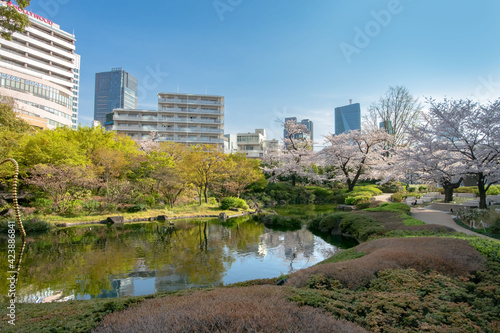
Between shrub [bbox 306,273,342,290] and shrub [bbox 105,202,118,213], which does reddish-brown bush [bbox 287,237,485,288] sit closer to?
shrub [bbox 306,273,342,290]

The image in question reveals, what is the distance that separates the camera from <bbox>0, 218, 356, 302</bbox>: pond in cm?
662

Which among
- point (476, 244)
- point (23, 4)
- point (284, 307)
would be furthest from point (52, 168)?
point (476, 244)

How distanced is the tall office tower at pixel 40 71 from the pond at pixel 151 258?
30.1 metres

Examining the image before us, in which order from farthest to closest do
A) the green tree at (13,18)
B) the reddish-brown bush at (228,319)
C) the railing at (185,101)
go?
the railing at (185,101), the green tree at (13,18), the reddish-brown bush at (228,319)

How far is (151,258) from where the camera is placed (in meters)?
8.98

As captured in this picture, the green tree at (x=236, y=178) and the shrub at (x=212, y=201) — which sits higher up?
the green tree at (x=236, y=178)

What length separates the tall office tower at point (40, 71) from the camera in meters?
39.1

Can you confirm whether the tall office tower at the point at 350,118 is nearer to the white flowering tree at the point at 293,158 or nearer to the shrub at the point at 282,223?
the white flowering tree at the point at 293,158

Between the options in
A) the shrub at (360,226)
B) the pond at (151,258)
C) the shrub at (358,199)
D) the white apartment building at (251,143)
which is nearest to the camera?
the pond at (151,258)

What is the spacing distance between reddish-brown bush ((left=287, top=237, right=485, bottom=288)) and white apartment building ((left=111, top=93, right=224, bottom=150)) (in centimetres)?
4704

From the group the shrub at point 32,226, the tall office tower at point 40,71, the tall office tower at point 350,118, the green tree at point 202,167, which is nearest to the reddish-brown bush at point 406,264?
the shrub at point 32,226

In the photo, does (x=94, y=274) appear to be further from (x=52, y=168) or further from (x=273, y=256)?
(x=52, y=168)

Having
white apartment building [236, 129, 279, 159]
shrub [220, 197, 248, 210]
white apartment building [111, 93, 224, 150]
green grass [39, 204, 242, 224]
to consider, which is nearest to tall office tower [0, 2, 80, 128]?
white apartment building [111, 93, 224, 150]

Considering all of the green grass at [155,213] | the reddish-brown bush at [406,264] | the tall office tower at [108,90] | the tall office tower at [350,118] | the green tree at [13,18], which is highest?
the tall office tower at [108,90]
